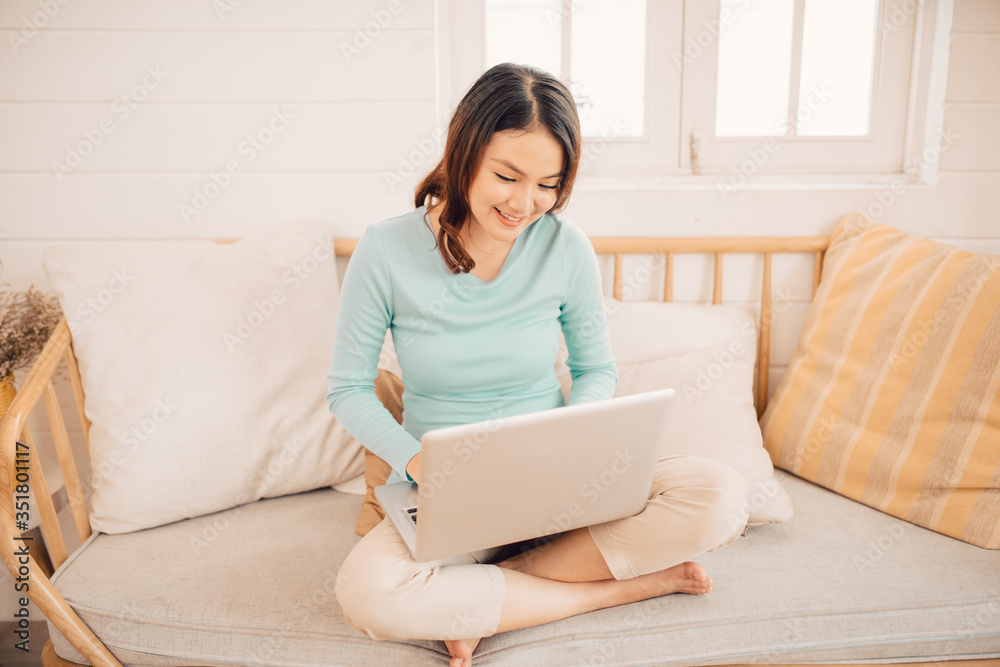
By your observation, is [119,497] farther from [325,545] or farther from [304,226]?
[304,226]

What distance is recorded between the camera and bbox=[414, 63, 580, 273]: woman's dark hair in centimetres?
97

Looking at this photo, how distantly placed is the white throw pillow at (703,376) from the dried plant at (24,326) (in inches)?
43.8

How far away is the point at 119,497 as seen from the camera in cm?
117

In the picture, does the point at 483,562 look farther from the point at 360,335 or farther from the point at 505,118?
the point at 505,118

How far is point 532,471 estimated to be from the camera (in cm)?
81

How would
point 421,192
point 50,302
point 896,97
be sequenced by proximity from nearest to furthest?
point 421,192 → point 50,302 → point 896,97

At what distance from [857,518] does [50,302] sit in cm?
170

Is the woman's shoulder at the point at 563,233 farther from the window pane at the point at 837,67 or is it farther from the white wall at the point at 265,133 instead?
the window pane at the point at 837,67

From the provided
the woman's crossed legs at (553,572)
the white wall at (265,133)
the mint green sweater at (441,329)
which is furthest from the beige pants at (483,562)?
the white wall at (265,133)

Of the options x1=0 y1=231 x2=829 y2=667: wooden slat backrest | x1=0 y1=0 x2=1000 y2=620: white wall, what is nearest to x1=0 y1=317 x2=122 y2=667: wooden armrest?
x1=0 y1=231 x2=829 y2=667: wooden slat backrest

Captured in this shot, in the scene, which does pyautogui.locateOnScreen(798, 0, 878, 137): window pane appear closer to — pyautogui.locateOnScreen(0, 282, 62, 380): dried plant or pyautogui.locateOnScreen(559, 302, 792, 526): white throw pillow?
pyautogui.locateOnScreen(559, 302, 792, 526): white throw pillow

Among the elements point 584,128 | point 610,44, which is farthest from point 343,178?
point 610,44

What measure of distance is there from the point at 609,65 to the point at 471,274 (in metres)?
0.82

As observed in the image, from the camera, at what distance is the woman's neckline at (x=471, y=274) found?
43.9 inches
